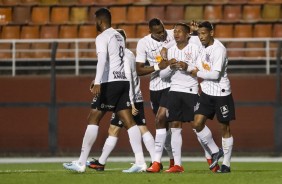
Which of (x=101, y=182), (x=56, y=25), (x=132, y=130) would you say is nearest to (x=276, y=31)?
(x=56, y=25)

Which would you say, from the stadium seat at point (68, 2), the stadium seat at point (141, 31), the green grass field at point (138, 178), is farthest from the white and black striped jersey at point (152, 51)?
the stadium seat at point (68, 2)

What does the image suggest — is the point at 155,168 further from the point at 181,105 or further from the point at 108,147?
the point at 181,105

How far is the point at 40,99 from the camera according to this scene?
2328 cm

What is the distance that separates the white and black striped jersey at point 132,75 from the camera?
1550 cm

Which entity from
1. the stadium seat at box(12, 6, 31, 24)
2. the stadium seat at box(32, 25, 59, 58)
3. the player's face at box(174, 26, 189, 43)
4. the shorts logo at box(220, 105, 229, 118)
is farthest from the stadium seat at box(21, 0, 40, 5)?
the shorts logo at box(220, 105, 229, 118)

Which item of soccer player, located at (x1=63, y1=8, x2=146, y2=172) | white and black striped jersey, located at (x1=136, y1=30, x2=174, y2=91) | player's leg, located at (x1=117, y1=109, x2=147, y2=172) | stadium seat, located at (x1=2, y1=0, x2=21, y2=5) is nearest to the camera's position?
soccer player, located at (x1=63, y1=8, x2=146, y2=172)

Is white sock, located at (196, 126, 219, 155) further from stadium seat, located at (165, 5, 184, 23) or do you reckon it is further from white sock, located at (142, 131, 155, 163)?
stadium seat, located at (165, 5, 184, 23)

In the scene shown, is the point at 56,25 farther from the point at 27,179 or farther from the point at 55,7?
the point at 27,179

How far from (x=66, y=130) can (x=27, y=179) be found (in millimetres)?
9303

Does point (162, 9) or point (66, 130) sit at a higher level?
point (162, 9)

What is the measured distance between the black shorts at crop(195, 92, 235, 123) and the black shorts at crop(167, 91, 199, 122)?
187 millimetres

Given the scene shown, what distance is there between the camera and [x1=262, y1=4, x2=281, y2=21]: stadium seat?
80.1 feet

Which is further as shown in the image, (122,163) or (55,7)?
(55,7)

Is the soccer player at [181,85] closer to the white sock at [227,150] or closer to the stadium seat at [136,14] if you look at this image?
the white sock at [227,150]
